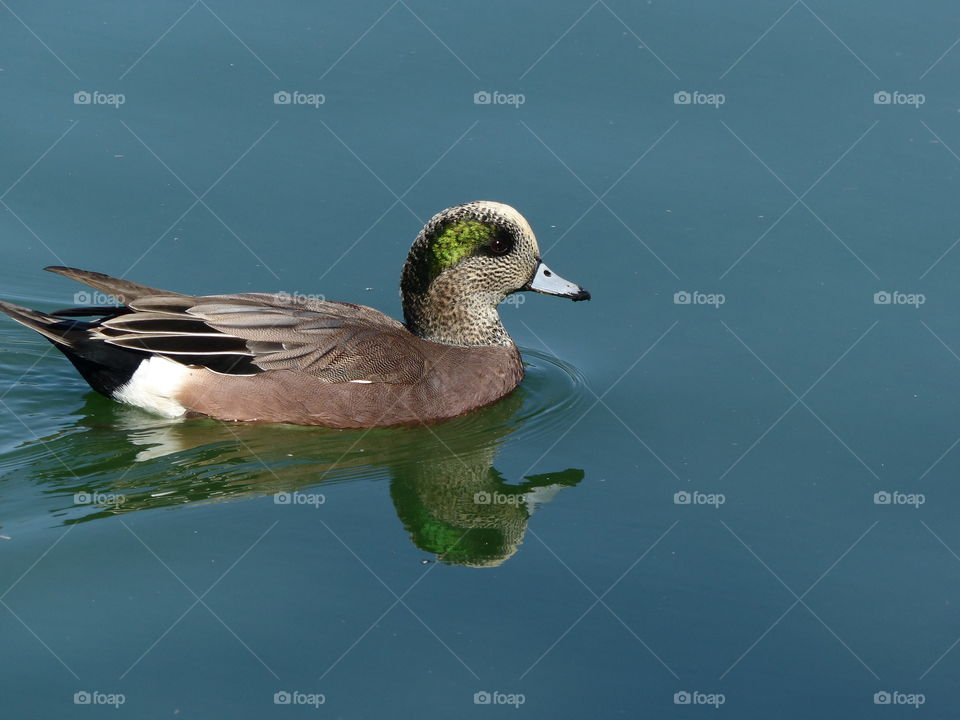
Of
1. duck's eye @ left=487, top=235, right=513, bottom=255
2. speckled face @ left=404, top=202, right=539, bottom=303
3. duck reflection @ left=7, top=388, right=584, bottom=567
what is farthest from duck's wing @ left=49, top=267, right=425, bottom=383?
duck's eye @ left=487, top=235, right=513, bottom=255

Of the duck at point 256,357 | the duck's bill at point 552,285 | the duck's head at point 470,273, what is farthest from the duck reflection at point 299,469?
the duck's bill at point 552,285

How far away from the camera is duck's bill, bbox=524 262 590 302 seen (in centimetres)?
913

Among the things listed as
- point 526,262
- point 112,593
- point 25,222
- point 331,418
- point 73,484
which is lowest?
point 112,593

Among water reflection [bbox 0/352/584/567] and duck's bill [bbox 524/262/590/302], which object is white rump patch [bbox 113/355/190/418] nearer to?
water reflection [bbox 0/352/584/567]

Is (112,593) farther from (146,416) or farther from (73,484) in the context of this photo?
(146,416)

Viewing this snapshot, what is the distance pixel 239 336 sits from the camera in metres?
8.68

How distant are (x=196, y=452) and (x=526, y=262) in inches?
96.2

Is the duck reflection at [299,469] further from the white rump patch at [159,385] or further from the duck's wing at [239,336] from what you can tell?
the duck's wing at [239,336]

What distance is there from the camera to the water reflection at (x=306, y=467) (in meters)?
7.81

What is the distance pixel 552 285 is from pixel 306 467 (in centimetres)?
208

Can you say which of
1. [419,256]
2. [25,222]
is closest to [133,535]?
[419,256]

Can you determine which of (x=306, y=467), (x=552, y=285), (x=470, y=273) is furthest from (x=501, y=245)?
(x=306, y=467)

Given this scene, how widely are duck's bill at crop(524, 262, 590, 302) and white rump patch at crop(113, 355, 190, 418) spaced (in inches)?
91.0

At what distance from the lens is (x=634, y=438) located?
28.3ft
